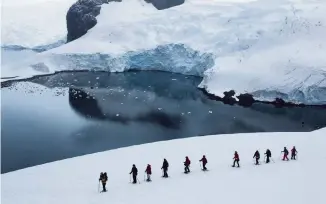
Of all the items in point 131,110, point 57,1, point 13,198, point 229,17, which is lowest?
point 13,198

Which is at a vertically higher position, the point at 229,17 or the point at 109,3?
the point at 109,3

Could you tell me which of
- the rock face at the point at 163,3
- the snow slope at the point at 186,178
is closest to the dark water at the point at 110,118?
the snow slope at the point at 186,178

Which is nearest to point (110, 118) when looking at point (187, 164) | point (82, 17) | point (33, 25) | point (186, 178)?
point (187, 164)

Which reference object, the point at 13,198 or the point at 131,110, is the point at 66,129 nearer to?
the point at 131,110

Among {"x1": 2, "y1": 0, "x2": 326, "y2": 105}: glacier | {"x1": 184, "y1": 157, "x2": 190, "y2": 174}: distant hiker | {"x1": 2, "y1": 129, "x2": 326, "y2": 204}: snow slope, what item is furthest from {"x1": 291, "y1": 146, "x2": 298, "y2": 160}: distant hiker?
{"x1": 2, "y1": 0, "x2": 326, "y2": 105}: glacier

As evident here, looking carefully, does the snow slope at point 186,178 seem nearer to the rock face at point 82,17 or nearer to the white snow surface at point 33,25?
the rock face at point 82,17

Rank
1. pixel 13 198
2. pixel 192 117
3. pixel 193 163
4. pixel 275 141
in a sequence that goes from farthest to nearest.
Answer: pixel 192 117 < pixel 275 141 < pixel 193 163 < pixel 13 198

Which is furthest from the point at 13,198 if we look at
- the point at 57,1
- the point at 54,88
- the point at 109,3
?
the point at 57,1
